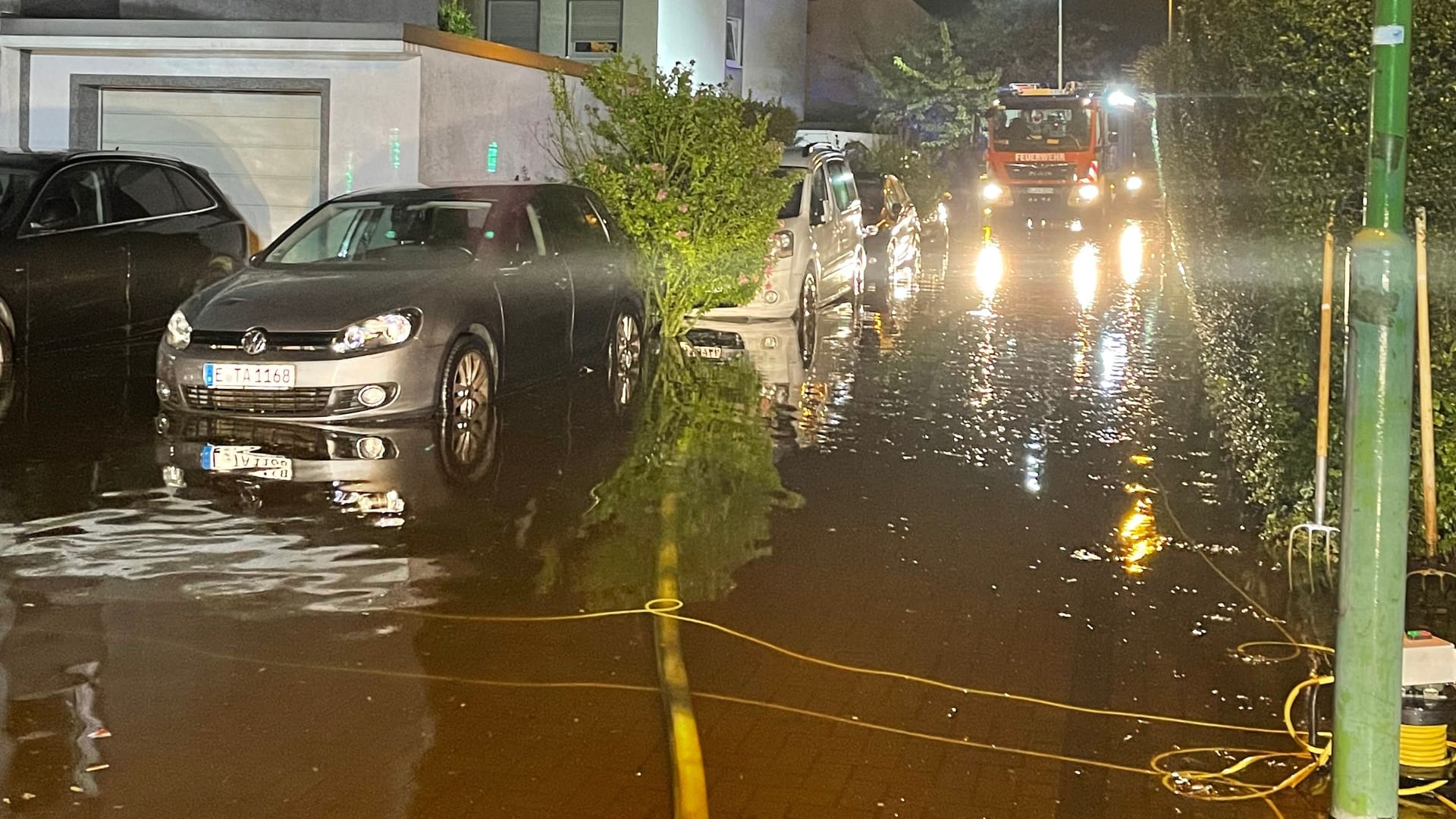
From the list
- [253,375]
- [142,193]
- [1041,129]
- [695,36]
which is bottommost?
[253,375]

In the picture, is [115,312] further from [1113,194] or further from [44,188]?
[1113,194]

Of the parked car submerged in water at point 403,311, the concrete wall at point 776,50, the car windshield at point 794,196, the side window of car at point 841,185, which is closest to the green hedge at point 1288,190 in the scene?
the parked car submerged in water at point 403,311

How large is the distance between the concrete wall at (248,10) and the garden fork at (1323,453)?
1444 cm

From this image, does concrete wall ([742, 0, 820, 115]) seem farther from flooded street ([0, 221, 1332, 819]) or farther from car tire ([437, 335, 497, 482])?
flooded street ([0, 221, 1332, 819])

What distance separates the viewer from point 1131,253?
104 feet

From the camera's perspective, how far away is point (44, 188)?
13266 millimetres

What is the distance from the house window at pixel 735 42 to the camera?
37375mm

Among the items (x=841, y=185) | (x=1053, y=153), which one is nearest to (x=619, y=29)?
(x=1053, y=153)

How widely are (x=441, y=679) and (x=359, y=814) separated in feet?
3.95

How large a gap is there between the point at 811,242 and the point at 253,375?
Result: 8364mm

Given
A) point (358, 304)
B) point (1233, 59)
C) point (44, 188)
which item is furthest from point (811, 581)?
point (44, 188)

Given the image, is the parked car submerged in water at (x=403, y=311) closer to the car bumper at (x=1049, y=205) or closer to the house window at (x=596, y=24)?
the house window at (x=596, y=24)

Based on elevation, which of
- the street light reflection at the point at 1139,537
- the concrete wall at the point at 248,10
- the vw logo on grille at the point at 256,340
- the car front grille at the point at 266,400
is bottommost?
the street light reflection at the point at 1139,537

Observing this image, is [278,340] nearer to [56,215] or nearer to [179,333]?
[179,333]
